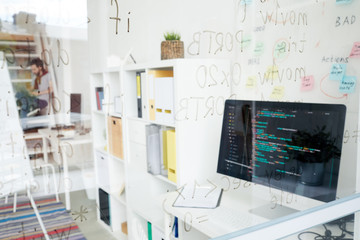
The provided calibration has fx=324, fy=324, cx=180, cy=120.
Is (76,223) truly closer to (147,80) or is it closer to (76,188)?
(76,188)

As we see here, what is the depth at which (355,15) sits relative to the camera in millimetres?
926

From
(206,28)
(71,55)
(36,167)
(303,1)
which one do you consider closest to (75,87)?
(71,55)

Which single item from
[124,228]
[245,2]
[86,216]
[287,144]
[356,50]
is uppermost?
[245,2]

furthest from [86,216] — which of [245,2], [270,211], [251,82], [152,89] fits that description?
[245,2]

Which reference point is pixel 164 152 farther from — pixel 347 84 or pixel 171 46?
pixel 347 84

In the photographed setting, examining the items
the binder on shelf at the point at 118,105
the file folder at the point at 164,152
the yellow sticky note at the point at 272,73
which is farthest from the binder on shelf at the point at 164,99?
the yellow sticky note at the point at 272,73

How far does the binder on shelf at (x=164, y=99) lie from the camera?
3.26ft

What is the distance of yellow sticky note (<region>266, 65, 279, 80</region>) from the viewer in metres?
1.04

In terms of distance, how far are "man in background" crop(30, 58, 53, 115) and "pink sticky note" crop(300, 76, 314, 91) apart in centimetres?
75

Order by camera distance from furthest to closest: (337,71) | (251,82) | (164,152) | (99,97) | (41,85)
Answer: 1. (164,152)
2. (251,82)
3. (337,71)
4. (99,97)
5. (41,85)

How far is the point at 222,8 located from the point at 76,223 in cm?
79

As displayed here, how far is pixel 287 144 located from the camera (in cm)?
97

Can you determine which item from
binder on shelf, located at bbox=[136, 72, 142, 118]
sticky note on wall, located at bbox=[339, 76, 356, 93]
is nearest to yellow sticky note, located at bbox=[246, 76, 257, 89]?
sticky note on wall, located at bbox=[339, 76, 356, 93]

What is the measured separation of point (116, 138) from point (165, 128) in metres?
0.27
